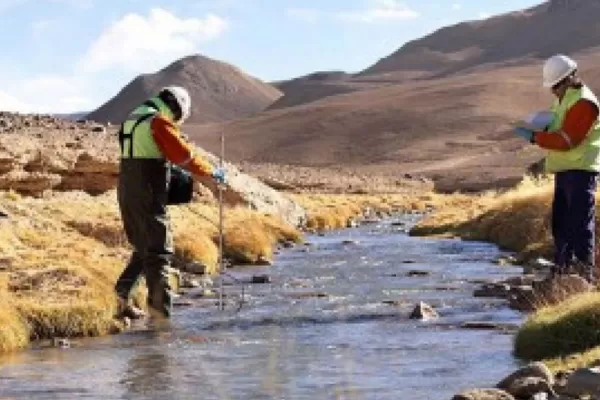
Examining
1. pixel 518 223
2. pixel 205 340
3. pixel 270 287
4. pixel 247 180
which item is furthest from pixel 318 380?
pixel 247 180

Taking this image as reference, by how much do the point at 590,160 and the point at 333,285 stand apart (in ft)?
24.1

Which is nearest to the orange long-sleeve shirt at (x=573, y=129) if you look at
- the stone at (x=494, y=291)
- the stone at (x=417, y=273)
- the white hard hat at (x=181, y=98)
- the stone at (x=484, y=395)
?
the stone at (x=494, y=291)

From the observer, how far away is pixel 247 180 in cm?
4988

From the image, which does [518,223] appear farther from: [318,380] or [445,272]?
[318,380]

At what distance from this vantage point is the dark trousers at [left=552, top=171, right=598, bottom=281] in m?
14.8

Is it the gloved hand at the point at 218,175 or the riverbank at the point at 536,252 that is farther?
the gloved hand at the point at 218,175

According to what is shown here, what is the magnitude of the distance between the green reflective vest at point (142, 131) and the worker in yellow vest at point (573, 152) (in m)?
4.28

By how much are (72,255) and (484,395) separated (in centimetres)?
1058

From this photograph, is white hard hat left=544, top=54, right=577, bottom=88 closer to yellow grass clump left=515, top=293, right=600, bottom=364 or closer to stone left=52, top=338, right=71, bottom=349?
yellow grass clump left=515, top=293, right=600, bottom=364

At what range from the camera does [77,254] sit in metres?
18.9

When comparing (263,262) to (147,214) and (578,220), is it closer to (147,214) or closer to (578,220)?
(147,214)

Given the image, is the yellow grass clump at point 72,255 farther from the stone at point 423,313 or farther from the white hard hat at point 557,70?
the white hard hat at point 557,70

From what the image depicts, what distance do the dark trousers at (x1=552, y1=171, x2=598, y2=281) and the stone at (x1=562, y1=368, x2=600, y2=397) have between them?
5.63 meters

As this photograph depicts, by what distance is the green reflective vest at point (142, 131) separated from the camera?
1462 centimetres
